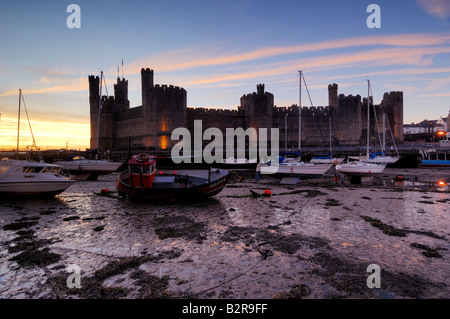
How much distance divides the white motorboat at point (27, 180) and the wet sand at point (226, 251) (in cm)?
129

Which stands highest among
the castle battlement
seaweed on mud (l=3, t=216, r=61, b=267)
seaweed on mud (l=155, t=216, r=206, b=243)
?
the castle battlement

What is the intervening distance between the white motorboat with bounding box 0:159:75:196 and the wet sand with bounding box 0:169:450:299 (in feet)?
4.22

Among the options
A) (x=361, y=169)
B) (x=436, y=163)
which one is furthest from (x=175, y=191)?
(x=436, y=163)

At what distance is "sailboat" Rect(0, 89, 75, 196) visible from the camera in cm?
1034

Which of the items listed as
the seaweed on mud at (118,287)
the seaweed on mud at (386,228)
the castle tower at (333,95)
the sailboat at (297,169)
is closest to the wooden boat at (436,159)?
the castle tower at (333,95)

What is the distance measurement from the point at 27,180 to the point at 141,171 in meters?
4.95

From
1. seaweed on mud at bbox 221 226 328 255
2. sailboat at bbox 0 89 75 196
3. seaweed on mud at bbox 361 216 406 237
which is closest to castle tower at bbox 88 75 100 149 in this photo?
sailboat at bbox 0 89 75 196

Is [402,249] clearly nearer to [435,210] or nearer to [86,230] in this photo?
[435,210]

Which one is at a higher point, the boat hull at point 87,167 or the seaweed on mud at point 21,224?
the boat hull at point 87,167

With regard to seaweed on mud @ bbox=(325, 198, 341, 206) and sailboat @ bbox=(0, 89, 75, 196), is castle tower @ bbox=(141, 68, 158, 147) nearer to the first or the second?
sailboat @ bbox=(0, 89, 75, 196)

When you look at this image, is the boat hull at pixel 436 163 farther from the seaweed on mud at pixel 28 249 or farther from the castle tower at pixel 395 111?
the seaweed on mud at pixel 28 249

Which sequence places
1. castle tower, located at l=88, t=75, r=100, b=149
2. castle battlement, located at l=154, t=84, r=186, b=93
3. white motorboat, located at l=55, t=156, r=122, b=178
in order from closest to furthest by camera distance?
white motorboat, located at l=55, t=156, r=122, b=178, castle battlement, located at l=154, t=84, r=186, b=93, castle tower, located at l=88, t=75, r=100, b=149

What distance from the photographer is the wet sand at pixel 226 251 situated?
12.1 ft
